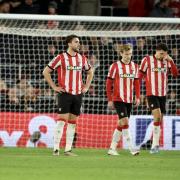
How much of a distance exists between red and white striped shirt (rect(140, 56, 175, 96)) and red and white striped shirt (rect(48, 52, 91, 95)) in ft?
5.03

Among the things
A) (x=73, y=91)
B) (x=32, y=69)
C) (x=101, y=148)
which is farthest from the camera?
(x=32, y=69)

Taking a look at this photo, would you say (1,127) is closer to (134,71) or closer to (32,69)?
(32,69)

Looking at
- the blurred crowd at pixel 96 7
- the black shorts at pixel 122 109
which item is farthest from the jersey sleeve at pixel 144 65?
the blurred crowd at pixel 96 7

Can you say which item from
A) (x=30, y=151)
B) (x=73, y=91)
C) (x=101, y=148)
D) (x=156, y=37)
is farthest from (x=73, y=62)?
(x=156, y=37)

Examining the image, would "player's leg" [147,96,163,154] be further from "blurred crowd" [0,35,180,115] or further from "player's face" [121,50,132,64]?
"blurred crowd" [0,35,180,115]

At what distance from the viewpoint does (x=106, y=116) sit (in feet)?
52.2

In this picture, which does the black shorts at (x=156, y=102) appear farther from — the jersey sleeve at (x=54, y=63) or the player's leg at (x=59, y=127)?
the jersey sleeve at (x=54, y=63)

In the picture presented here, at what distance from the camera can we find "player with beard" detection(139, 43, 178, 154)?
14117 mm

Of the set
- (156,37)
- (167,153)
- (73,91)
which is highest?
(156,37)

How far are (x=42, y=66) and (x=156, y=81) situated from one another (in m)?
3.51

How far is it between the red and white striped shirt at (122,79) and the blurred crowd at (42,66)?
9.12 feet

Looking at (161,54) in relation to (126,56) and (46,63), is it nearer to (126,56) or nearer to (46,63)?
(126,56)

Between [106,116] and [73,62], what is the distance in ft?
9.85

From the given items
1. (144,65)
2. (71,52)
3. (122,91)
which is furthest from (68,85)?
(144,65)
